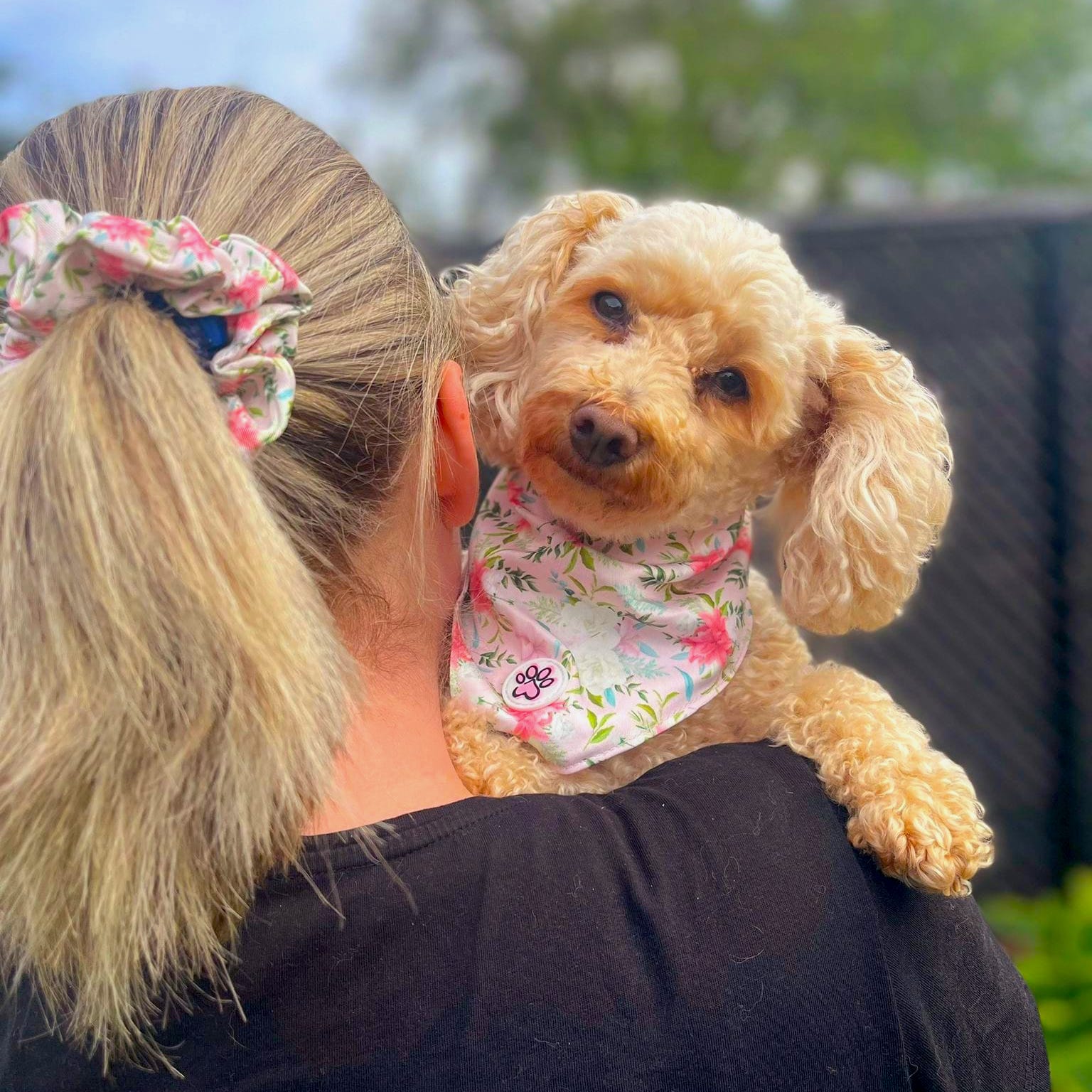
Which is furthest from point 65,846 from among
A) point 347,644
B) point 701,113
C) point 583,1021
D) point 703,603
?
point 701,113

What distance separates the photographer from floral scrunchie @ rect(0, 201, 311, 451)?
880mm

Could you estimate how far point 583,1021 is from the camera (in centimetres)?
90

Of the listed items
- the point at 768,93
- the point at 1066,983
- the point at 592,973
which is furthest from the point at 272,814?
the point at 768,93

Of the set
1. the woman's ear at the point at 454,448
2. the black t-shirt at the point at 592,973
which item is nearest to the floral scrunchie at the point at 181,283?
the woman's ear at the point at 454,448

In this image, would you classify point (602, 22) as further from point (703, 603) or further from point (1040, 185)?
point (703, 603)

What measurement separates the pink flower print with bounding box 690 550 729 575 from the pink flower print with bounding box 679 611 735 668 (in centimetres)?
7

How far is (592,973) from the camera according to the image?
92 centimetres

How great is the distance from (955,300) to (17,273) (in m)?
3.86

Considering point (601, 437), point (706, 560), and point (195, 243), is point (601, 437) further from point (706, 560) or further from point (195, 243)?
point (195, 243)

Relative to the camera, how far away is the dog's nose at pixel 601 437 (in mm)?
1352

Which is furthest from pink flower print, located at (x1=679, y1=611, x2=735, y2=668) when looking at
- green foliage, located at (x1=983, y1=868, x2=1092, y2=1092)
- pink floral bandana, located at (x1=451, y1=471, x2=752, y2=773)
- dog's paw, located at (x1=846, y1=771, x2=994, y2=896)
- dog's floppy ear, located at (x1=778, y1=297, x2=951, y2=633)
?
green foliage, located at (x1=983, y1=868, x2=1092, y2=1092)

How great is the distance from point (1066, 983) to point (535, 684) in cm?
225

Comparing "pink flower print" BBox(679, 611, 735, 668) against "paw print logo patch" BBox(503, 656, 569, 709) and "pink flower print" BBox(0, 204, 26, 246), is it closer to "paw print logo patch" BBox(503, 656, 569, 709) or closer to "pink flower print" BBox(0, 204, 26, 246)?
"paw print logo patch" BBox(503, 656, 569, 709)

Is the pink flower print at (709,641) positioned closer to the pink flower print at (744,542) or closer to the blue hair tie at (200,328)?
the pink flower print at (744,542)
